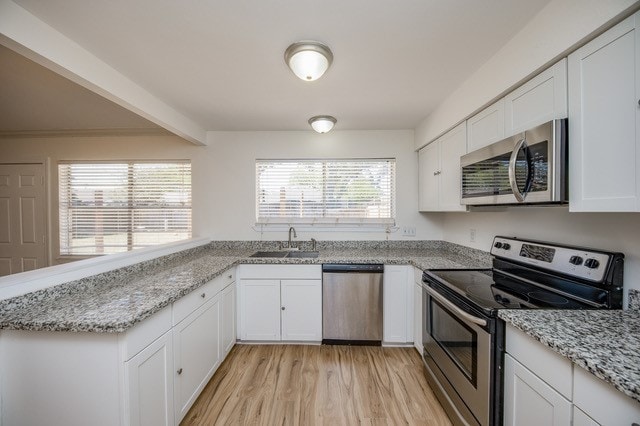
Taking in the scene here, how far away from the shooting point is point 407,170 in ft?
10.3

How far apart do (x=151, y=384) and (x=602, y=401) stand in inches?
74.2

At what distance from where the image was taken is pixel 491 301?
4.38 ft

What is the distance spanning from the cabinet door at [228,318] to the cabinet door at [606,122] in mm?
2503

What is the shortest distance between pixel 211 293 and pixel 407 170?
2575mm

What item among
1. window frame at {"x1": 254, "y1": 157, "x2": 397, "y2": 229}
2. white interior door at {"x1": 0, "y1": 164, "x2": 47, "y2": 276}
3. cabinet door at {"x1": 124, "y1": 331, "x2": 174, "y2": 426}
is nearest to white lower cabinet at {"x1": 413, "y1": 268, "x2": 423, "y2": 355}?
window frame at {"x1": 254, "y1": 157, "x2": 397, "y2": 229}

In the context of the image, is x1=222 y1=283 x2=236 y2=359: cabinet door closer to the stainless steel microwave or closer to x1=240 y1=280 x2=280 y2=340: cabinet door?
x1=240 y1=280 x2=280 y2=340: cabinet door

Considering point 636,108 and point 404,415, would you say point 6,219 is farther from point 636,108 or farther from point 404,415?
point 636,108

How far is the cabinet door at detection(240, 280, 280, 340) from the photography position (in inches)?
99.9

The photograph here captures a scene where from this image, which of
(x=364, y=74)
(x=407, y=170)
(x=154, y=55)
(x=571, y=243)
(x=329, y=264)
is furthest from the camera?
(x=407, y=170)

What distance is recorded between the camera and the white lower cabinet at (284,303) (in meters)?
2.53

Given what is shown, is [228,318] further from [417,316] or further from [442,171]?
[442,171]

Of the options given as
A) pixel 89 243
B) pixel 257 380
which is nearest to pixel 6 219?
pixel 89 243

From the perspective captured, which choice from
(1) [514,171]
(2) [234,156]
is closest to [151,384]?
(1) [514,171]

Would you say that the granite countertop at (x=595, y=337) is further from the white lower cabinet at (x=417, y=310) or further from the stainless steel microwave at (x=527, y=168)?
the white lower cabinet at (x=417, y=310)
